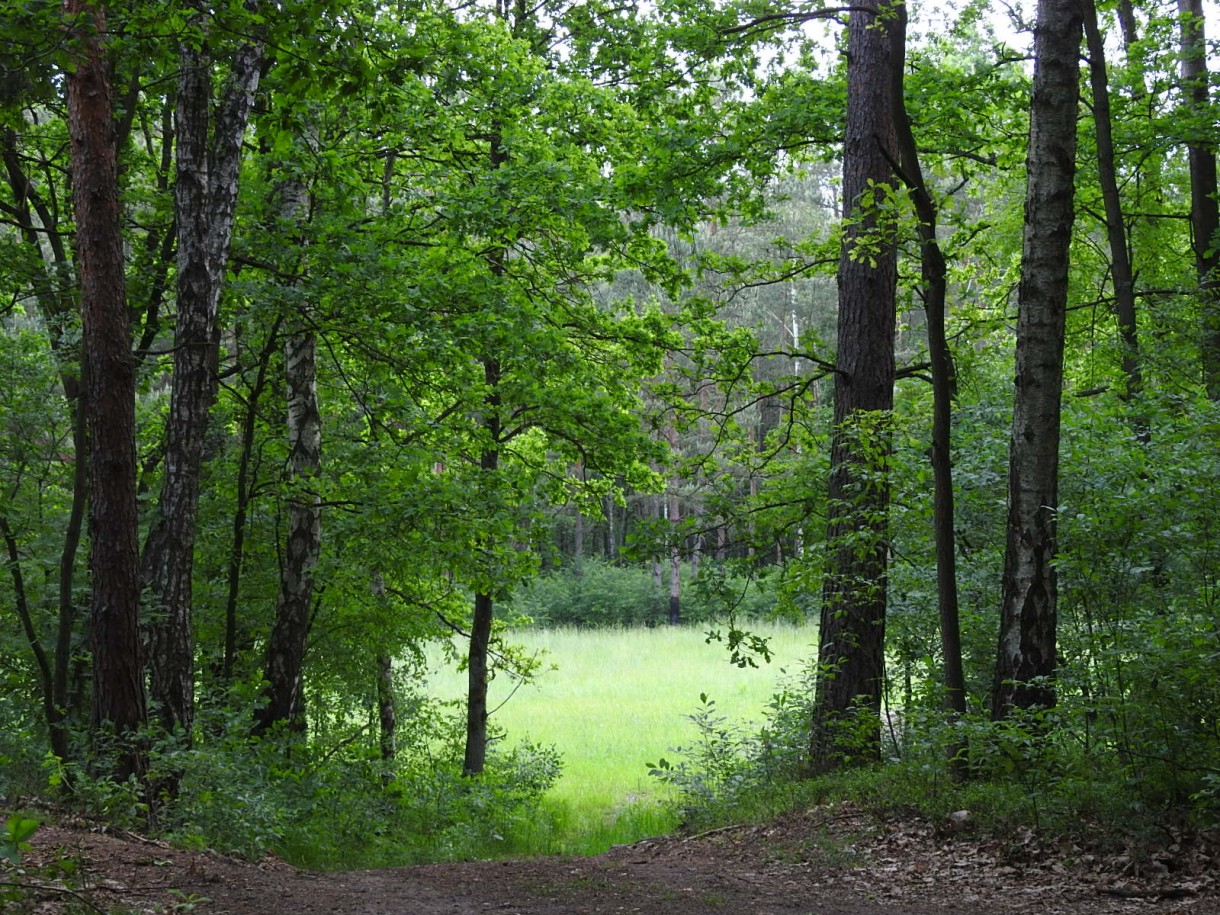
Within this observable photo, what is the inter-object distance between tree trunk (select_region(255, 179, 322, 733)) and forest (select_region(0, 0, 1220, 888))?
5 cm

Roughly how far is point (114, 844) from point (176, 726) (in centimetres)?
167

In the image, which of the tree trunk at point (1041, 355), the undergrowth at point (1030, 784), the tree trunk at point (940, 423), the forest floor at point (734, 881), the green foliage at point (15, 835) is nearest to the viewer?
the green foliage at point (15, 835)

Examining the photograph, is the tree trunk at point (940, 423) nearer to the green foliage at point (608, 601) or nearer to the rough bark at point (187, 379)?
the rough bark at point (187, 379)

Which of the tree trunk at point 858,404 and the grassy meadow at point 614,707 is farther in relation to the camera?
the grassy meadow at point 614,707

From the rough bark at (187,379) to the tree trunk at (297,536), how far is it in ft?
6.79

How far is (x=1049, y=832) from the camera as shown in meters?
5.57

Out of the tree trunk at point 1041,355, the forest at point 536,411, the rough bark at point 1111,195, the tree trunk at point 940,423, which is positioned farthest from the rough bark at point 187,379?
the rough bark at point 1111,195

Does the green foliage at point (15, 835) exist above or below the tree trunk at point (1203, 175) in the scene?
below

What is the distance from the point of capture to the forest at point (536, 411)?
A: 6270 millimetres

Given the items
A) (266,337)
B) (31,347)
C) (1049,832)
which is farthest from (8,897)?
(31,347)

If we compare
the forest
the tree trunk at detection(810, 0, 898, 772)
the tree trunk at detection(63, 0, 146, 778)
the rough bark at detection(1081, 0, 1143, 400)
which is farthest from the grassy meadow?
the rough bark at detection(1081, 0, 1143, 400)

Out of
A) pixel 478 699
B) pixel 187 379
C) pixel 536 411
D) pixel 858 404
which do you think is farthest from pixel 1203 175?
pixel 187 379

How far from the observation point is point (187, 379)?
760cm

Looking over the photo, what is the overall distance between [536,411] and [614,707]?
35.2 ft
